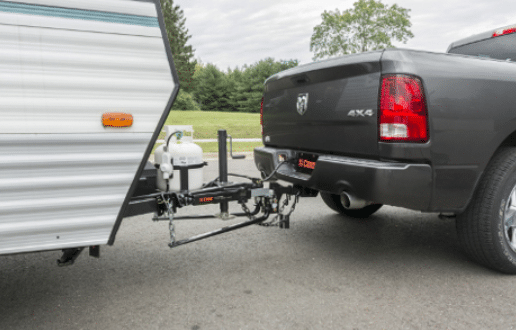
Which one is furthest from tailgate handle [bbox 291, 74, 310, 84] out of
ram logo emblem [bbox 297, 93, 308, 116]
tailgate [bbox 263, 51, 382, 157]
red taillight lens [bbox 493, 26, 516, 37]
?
red taillight lens [bbox 493, 26, 516, 37]

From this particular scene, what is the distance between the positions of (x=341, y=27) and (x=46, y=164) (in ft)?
137

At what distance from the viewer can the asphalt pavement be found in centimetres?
246

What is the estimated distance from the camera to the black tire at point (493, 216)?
115 inches

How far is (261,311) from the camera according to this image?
255 centimetres

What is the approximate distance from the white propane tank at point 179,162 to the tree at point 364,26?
3859 centimetres

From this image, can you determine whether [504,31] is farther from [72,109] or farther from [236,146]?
[236,146]

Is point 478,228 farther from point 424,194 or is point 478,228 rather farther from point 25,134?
point 25,134

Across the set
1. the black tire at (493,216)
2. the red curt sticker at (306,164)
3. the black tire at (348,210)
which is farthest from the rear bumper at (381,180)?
the black tire at (348,210)

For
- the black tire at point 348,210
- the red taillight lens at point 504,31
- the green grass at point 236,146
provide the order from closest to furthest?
the red taillight lens at point 504,31
the black tire at point 348,210
the green grass at point 236,146

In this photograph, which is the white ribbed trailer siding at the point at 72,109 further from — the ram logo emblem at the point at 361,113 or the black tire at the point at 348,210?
the black tire at the point at 348,210

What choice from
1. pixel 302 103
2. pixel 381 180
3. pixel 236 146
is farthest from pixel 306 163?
pixel 236 146

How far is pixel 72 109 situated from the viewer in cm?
206

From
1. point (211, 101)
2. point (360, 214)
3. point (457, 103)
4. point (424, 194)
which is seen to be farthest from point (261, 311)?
point (211, 101)

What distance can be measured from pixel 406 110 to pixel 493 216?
42.2 inches
